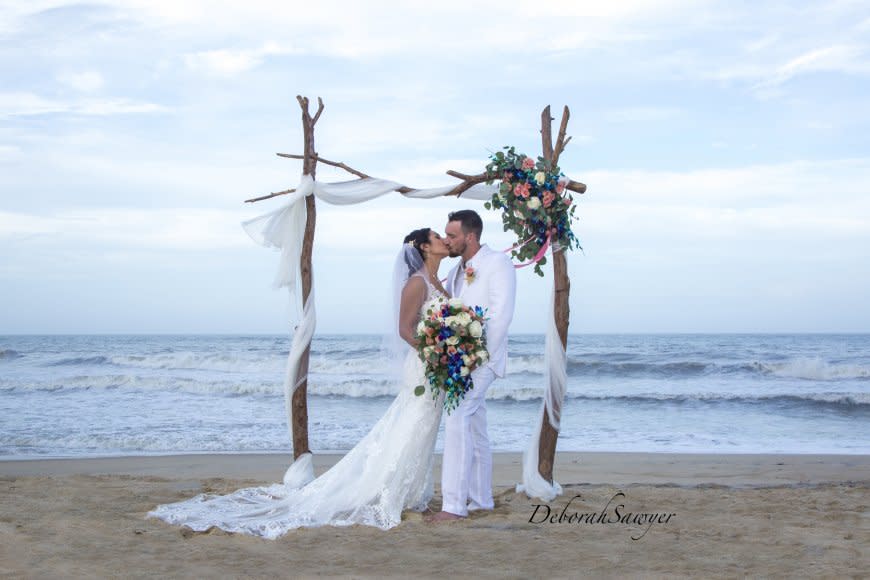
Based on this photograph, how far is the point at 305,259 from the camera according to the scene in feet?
22.4

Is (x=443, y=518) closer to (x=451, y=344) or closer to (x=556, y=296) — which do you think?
(x=451, y=344)

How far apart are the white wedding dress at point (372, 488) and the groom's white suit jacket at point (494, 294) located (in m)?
0.28

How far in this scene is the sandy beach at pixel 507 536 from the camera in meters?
4.43

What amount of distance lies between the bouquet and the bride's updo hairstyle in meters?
0.45

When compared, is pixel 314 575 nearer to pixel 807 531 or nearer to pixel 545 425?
pixel 545 425

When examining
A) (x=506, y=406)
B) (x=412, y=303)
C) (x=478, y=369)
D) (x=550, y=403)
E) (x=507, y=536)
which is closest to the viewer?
(x=507, y=536)

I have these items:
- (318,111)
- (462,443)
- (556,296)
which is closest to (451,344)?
(462,443)

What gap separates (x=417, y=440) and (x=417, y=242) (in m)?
1.43

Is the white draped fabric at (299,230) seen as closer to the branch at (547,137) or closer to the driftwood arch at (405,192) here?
the driftwood arch at (405,192)

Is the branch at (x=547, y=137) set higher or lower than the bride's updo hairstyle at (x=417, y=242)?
higher
